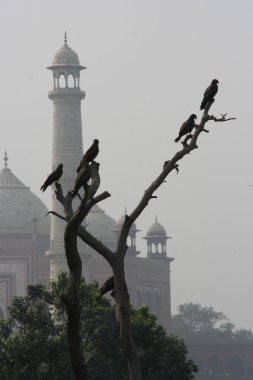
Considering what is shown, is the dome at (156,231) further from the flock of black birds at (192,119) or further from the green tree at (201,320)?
the flock of black birds at (192,119)

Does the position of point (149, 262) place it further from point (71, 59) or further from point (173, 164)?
point (173, 164)

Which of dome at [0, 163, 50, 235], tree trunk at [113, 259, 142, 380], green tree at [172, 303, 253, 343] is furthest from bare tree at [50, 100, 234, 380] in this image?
green tree at [172, 303, 253, 343]

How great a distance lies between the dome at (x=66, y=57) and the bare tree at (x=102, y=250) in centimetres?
6847

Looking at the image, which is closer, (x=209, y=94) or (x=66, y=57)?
(x=209, y=94)

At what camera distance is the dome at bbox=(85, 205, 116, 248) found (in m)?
98.4

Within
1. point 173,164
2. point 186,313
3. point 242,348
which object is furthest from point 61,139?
point 186,313

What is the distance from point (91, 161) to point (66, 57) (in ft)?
232

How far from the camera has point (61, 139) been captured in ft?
271

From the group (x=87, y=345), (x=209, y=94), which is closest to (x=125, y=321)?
(x=209, y=94)

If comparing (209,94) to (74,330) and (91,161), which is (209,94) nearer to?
(91,161)

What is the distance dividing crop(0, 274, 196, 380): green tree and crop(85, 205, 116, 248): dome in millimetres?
54835

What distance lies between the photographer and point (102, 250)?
54.0ft

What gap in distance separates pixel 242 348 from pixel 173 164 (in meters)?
98.4

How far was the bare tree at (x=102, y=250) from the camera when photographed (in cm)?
1439
